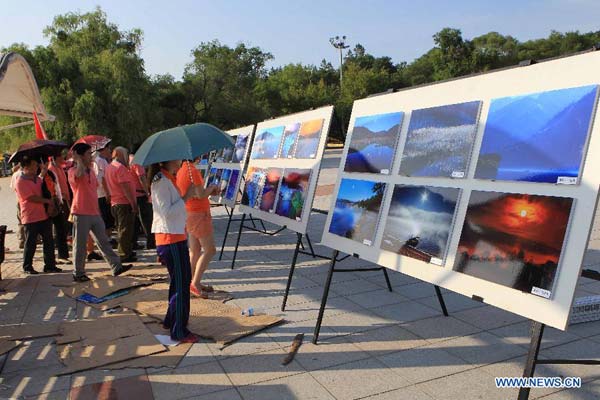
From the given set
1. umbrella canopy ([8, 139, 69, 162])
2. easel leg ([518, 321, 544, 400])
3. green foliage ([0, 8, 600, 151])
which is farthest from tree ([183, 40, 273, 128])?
easel leg ([518, 321, 544, 400])

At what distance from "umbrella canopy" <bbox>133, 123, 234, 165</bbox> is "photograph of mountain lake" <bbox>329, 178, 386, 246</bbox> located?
1.18 metres

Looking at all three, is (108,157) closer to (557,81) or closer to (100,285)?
(100,285)

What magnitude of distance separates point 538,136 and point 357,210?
1717mm

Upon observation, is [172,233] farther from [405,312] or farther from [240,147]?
[240,147]

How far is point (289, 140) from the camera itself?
5930 mm

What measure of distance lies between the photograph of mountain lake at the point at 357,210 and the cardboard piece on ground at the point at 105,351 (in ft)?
6.20

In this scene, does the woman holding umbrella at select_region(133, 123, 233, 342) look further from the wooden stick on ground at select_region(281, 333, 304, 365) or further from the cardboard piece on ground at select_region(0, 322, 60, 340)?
the cardboard piece on ground at select_region(0, 322, 60, 340)

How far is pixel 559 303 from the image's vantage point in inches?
92.1

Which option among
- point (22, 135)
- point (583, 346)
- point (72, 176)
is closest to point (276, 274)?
point (72, 176)

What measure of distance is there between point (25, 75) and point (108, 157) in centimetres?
211

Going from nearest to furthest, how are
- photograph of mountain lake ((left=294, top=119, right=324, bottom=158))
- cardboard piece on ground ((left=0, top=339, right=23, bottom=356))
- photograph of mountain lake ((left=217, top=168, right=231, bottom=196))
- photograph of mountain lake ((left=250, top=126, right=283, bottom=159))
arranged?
1. cardboard piece on ground ((left=0, top=339, right=23, bottom=356))
2. photograph of mountain lake ((left=294, top=119, right=324, bottom=158))
3. photograph of mountain lake ((left=250, top=126, right=283, bottom=159))
4. photograph of mountain lake ((left=217, top=168, right=231, bottom=196))

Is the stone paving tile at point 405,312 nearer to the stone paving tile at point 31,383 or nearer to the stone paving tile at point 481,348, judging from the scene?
the stone paving tile at point 481,348

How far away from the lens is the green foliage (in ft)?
84.5

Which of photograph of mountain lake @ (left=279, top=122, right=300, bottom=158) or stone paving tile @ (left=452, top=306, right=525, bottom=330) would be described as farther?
photograph of mountain lake @ (left=279, top=122, right=300, bottom=158)
